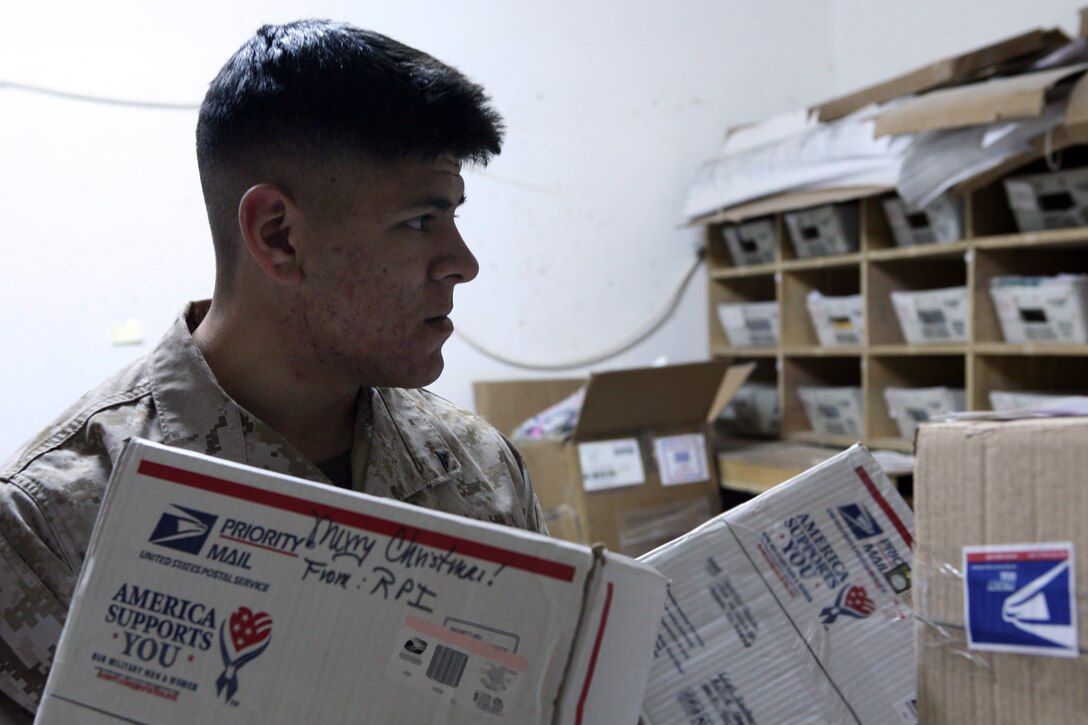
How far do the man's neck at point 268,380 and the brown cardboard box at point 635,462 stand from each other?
159 cm

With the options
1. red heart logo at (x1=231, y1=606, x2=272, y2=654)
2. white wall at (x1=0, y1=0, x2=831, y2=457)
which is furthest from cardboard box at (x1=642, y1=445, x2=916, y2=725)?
white wall at (x1=0, y1=0, x2=831, y2=457)

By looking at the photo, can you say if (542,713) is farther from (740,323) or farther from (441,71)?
(740,323)

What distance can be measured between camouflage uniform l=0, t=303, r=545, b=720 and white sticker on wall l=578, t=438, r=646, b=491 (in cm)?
148

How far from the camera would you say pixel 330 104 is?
1.00 metres

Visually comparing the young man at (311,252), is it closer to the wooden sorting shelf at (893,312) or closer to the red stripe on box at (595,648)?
the red stripe on box at (595,648)

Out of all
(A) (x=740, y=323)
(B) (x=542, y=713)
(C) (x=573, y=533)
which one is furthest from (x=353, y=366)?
(A) (x=740, y=323)

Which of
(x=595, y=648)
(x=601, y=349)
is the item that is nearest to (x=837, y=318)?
(x=601, y=349)

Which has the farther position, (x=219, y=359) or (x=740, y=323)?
(x=740, y=323)

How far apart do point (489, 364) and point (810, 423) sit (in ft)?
3.60

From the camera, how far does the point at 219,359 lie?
105 cm

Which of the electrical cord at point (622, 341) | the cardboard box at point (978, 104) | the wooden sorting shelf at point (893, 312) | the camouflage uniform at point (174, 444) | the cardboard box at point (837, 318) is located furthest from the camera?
the electrical cord at point (622, 341)

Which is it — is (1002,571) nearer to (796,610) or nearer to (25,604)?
(796,610)

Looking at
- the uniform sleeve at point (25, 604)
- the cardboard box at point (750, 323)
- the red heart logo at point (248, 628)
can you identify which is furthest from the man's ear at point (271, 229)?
the cardboard box at point (750, 323)

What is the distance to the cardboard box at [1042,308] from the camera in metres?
2.35
